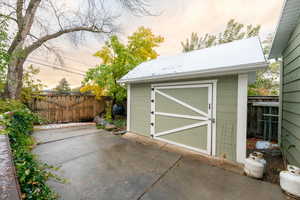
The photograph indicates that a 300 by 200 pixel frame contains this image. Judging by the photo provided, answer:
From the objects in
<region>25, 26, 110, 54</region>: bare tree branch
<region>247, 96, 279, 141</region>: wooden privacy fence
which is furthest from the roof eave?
<region>25, 26, 110, 54</region>: bare tree branch

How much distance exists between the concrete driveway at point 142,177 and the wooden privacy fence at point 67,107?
12.0 ft

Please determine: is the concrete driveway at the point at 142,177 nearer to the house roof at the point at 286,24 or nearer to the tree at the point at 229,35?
the house roof at the point at 286,24

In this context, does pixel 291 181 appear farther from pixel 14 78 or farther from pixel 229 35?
pixel 229 35

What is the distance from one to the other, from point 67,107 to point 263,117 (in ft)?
31.1

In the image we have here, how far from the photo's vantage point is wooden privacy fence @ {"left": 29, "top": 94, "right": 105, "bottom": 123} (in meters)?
Result: 6.11

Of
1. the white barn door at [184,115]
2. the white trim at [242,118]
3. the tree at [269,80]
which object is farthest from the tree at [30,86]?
the tree at [269,80]

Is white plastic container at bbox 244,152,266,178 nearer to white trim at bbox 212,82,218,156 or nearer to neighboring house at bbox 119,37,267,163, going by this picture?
neighboring house at bbox 119,37,267,163

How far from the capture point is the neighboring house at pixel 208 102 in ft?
8.73

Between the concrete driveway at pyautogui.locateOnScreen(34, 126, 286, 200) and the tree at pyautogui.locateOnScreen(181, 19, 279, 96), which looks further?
the tree at pyautogui.locateOnScreen(181, 19, 279, 96)

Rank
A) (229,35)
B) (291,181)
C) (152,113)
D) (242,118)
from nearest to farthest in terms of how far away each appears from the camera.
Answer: (291,181)
(242,118)
(152,113)
(229,35)

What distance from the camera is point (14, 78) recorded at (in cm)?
498

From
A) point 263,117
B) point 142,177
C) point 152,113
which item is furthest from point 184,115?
point 263,117

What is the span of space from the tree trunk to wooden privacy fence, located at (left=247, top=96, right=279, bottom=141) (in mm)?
9615

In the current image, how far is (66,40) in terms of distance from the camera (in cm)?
660
